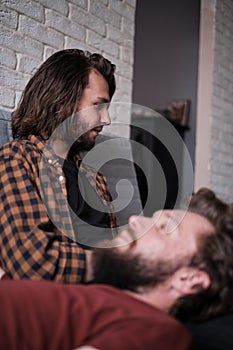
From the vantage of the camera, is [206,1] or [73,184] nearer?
[73,184]

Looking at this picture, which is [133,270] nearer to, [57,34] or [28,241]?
[28,241]

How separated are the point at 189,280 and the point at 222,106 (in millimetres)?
2763

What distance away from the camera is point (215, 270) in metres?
0.93

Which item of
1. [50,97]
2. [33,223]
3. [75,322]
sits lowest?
[75,322]

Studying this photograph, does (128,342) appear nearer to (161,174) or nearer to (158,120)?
(161,174)

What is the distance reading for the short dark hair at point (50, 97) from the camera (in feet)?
4.88

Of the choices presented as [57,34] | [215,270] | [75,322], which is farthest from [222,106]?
[75,322]

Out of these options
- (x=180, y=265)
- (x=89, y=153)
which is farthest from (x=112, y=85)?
(x=180, y=265)

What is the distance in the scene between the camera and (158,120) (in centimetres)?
386

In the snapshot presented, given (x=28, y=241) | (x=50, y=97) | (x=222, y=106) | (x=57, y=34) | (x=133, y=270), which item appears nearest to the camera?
(x=133, y=270)

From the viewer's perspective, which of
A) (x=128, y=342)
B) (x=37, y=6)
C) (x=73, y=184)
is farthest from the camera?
(x=37, y=6)

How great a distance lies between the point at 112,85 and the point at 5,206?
0.72m

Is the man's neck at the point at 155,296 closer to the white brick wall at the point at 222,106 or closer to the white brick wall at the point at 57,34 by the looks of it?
the white brick wall at the point at 57,34

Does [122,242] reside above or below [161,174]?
below
